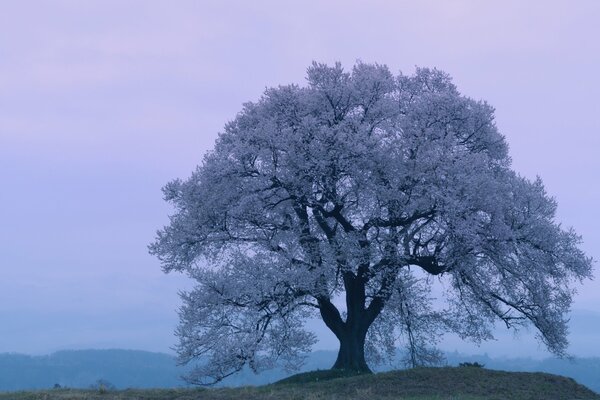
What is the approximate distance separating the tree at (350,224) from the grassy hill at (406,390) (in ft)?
11.2

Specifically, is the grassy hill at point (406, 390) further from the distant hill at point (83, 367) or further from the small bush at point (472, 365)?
the distant hill at point (83, 367)

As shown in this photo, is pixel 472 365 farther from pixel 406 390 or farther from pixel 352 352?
pixel 406 390

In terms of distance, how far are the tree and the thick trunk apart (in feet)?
0.15

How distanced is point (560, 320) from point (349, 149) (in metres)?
11.6

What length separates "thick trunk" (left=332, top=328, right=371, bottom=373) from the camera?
105ft

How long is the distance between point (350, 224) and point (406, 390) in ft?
25.7

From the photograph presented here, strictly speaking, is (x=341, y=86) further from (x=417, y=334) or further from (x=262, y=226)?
(x=417, y=334)

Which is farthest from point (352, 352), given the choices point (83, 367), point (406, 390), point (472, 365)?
point (83, 367)

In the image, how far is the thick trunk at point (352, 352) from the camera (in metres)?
32.0

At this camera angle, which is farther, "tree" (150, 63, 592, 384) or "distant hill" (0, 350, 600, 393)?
"distant hill" (0, 350, 600, 393)

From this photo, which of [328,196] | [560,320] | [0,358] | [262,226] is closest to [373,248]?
[328,196]

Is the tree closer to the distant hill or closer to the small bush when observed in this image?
the small bush

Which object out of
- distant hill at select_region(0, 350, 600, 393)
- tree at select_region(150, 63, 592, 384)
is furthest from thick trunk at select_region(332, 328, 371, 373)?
distant hill at select_region(0, 350, 600, 393)

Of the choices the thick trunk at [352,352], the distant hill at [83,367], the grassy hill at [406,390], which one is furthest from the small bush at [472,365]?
the distant hill at [83,367]
